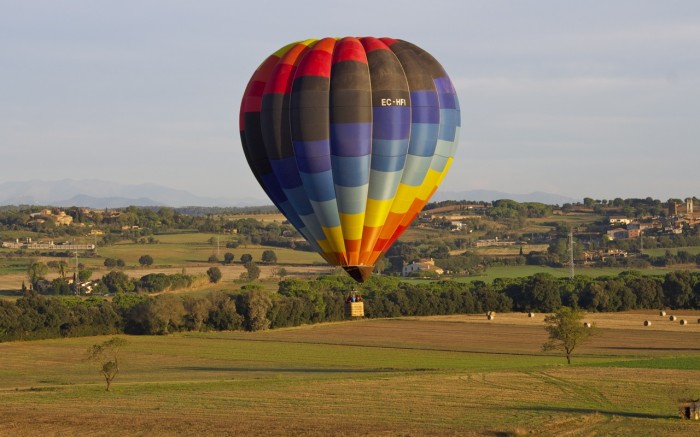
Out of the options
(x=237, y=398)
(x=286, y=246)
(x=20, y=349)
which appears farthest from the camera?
(x=286, y=246)

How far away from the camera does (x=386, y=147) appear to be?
40.4m

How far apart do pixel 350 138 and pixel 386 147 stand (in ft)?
4.28

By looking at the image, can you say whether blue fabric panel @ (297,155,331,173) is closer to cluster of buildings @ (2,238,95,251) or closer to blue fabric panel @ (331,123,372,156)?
blue fabric panel @ (331,123,372,156)

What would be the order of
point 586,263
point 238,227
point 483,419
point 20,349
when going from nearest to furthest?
1. point 483,419
2. point 20,349
3. point 586,263
4. point 238,227

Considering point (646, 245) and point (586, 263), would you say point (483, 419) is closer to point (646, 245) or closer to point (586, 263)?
point (586, 263)

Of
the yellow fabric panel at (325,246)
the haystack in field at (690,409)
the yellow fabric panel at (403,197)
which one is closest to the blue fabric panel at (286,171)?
the yellow fabric panel at (325,246)

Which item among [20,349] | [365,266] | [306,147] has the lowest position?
[20,349]

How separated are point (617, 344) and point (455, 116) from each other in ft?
102

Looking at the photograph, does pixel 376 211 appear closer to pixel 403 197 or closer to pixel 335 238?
pixel 403 197

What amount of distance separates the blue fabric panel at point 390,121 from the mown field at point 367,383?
933cm

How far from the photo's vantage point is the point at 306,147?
40.2m

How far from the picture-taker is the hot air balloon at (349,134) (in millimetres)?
40062

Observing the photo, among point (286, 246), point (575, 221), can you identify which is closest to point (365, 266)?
point (286, 246)

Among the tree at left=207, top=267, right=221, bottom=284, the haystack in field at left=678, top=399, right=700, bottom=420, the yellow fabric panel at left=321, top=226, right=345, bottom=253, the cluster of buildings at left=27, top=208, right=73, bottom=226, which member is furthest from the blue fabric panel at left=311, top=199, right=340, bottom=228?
the cluster of buildings at left=27, top=208, right=73, bottom=226
